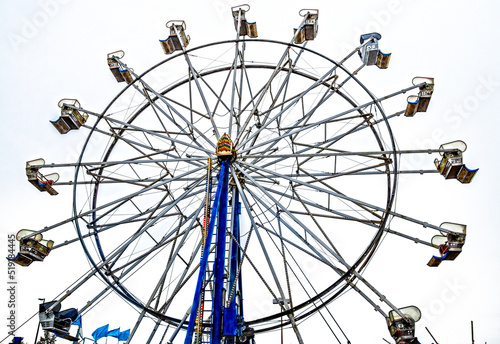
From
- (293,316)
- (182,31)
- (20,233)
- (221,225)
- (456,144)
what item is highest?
(182,31)

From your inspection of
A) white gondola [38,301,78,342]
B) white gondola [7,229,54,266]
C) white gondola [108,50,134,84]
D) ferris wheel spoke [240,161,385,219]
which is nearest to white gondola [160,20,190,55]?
white gondola [108,50,134,84]

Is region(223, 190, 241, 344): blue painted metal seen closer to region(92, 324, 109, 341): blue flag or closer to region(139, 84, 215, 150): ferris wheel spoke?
region(139, 84, 215, 150): ferris wheel spoke

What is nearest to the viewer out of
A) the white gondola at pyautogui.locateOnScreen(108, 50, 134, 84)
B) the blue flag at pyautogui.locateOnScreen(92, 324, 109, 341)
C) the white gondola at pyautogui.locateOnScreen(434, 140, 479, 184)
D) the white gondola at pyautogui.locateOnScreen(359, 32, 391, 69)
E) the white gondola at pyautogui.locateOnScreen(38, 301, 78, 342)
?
the white gondola at pyautogui.locateOnScreen(38, 301, 78, 342)

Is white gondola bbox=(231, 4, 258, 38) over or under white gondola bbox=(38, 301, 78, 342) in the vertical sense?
over

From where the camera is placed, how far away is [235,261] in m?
13.9

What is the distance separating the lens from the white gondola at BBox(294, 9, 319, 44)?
17016 millimetres

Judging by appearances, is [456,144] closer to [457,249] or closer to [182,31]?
[457,249]

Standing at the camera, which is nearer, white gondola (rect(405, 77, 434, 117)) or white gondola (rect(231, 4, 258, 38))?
white gondola (rect(405, 77, 434, 117))

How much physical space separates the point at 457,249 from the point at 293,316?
5586 millimetres

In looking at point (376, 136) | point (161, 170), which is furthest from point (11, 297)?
point (376, 136)

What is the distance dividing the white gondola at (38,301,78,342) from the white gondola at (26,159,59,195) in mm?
4693

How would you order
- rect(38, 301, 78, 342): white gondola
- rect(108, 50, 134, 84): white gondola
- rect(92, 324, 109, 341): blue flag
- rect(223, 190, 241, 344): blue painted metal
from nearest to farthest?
1. rect(223, 190, 241, 344): blue painted metal
2. rect(38, 301, 78, 342): white gondola
3. rect(108, 50, 134, 84): white gondola
4. rect(92, 324, 109, 341): blue flag

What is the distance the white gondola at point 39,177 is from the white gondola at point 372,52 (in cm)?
1169

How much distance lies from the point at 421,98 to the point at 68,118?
12.2m
